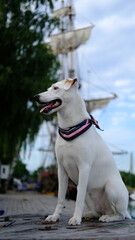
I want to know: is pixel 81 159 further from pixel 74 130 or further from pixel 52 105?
pixel 52 105

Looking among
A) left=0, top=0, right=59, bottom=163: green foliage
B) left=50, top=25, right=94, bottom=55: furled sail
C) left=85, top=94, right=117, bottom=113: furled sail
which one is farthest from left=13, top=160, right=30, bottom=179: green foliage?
left=0, top=0, right=59, bottom=163: green foliage

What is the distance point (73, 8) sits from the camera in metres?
36.6

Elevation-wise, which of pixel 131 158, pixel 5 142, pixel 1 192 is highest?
pixel 5 142

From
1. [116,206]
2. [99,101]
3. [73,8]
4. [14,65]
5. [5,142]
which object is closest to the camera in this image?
[116,206]

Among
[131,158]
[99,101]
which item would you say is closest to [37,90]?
[99,101]

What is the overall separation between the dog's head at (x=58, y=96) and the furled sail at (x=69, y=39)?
34.3 m

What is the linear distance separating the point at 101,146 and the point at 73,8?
35.5 meters

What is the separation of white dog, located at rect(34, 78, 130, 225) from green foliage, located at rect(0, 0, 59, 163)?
7.44 m

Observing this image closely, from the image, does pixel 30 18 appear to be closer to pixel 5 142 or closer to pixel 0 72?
pixel 0 72

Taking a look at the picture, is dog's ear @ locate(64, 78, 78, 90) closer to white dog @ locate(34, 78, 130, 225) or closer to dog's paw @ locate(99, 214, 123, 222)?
white dog @ locate(34, 78, 130, 225)

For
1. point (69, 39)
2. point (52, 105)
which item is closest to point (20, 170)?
point (69, 39)

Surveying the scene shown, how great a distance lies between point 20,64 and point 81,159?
33.1 ft

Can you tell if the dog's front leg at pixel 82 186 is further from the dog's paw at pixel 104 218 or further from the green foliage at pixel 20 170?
the green foliage at pixel 20 170

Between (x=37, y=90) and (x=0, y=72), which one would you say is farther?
(x=37, y=90)
